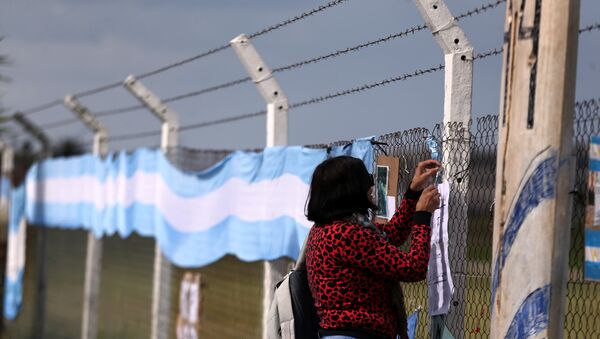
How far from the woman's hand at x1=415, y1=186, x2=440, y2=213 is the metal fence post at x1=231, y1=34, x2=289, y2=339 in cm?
234

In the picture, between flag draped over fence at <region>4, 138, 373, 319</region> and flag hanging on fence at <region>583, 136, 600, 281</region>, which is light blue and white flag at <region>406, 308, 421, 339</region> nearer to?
flag draped over fence at <region>4, 138, 373, 319</region>

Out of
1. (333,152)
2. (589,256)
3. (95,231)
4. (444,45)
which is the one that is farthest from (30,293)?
(589,256)

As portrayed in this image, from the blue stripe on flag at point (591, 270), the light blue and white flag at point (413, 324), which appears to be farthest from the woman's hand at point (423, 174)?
the blue stripe on flag at point (591, 270)

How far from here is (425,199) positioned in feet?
15.3

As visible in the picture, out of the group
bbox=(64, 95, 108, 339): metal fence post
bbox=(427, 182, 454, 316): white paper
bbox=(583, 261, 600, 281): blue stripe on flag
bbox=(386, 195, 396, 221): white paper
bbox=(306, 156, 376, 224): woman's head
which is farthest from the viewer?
bbox=(64, 95, 108, 339): metal fence post

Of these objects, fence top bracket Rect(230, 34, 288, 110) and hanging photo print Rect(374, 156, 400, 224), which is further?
fence top bracket Rect(230, 34, 288, 110)

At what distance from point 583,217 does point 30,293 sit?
32.6 feet

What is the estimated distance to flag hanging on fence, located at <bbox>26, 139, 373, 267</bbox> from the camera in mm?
6574

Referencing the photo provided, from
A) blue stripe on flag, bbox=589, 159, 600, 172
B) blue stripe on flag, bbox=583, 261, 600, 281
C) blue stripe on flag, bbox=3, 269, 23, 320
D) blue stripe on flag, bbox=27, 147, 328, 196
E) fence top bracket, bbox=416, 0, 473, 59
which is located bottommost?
blue stripe on flag, bbox=3, 269, 23, 320

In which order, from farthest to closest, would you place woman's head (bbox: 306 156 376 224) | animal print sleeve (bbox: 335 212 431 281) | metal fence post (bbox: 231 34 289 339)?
metal fence post (bbox: 231 34 289 339), woman's head (bbox: 306 156 376 224), animal print sleeve (bbox: 335 212 431 281)

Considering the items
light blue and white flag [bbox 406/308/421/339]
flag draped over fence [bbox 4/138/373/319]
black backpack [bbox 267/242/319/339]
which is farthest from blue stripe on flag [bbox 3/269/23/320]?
black backpack [bbox 267/242/319/339]

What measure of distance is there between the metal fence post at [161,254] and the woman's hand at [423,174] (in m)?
4.28

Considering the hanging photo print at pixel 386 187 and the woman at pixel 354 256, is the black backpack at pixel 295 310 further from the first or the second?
the hanging photo print at pixel 386 187

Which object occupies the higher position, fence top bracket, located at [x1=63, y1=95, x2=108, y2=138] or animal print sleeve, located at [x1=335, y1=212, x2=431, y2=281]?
fence top bracket, located at [x1=63, y1=95, x2=108, y2=138]
